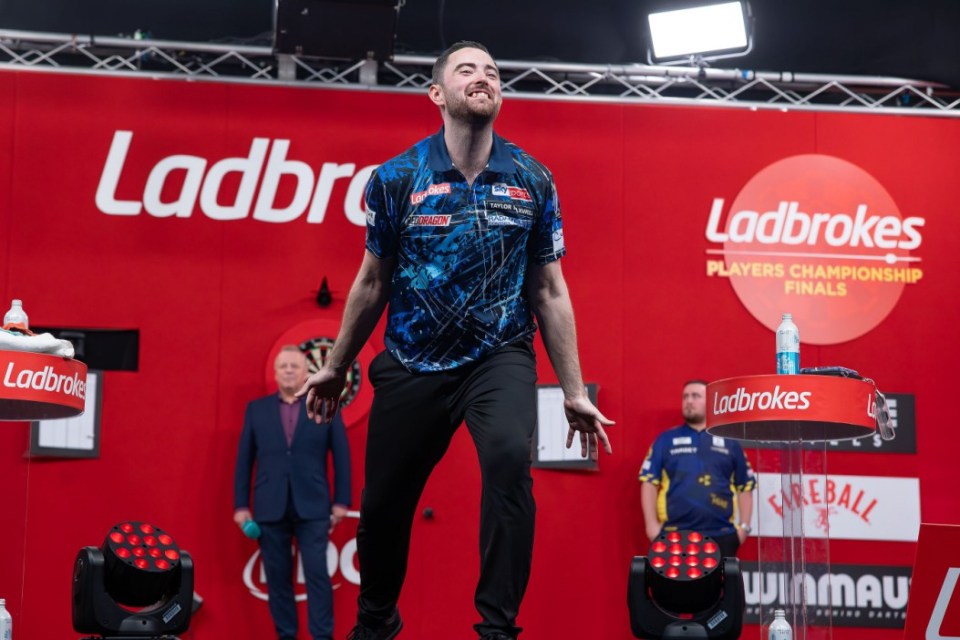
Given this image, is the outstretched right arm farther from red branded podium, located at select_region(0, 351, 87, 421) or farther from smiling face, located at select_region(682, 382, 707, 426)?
smiling face, located at select_region(682, 382, 707, 426)

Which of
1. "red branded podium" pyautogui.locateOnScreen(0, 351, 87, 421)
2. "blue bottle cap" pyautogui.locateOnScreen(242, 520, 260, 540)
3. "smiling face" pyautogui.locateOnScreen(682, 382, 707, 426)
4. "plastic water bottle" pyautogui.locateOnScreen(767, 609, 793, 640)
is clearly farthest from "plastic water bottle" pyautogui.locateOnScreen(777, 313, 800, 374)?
"blue bottle cap" pyautogui.locateOnScreen(242, 520, 260, 540)

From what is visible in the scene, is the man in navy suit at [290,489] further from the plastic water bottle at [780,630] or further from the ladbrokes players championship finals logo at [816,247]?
the plastic water bottle at [780,630]

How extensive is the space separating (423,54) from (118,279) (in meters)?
2.34

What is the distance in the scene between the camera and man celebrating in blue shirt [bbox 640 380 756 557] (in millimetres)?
7445

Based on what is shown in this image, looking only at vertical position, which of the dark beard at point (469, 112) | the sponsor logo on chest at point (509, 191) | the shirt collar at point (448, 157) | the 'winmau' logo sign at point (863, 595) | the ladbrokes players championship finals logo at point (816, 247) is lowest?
the 'winmau' logo sign at point (863, 595)

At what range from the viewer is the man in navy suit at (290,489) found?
7.27m

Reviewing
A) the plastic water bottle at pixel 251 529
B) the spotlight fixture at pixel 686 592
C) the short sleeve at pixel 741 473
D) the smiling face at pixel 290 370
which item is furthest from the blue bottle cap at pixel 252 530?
the spotlight fixture at pixel 686 592

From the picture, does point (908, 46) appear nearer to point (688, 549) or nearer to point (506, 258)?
point (688, 549)

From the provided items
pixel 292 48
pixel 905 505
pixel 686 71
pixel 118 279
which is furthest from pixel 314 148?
pixel 905 505

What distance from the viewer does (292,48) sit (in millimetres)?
7434

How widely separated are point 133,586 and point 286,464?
3.17 metres

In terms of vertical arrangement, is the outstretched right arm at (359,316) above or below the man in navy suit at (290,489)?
above

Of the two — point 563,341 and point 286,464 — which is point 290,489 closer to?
point 286,464

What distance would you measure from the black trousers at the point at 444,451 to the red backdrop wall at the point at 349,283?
14.4 ft
